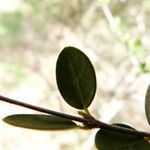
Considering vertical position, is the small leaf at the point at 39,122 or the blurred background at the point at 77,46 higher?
the blurred background at the point at 77,46

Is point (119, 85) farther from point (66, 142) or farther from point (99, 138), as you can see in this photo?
point (99, 138)

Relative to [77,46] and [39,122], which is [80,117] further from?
[77,46]

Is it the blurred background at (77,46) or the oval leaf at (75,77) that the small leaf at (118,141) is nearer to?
the oval leaf at (75,77)

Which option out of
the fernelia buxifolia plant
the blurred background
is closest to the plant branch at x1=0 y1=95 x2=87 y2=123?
the fernelia buxifolia plant

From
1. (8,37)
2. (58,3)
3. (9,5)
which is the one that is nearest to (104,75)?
(58,3)

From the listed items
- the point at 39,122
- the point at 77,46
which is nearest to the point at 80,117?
the point at 39,122

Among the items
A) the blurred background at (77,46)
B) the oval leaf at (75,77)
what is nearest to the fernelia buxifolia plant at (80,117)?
the oval leaf at (75,77)

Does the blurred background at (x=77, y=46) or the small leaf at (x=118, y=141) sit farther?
the blurred background at (x=77, y=46)

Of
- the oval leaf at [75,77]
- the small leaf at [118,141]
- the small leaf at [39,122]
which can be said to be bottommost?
the small leaf at [118,141]

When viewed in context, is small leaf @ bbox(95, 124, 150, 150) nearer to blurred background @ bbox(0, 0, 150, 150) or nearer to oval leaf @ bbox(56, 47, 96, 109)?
oval leaf @ bbox(56, 47, 96, 109)
